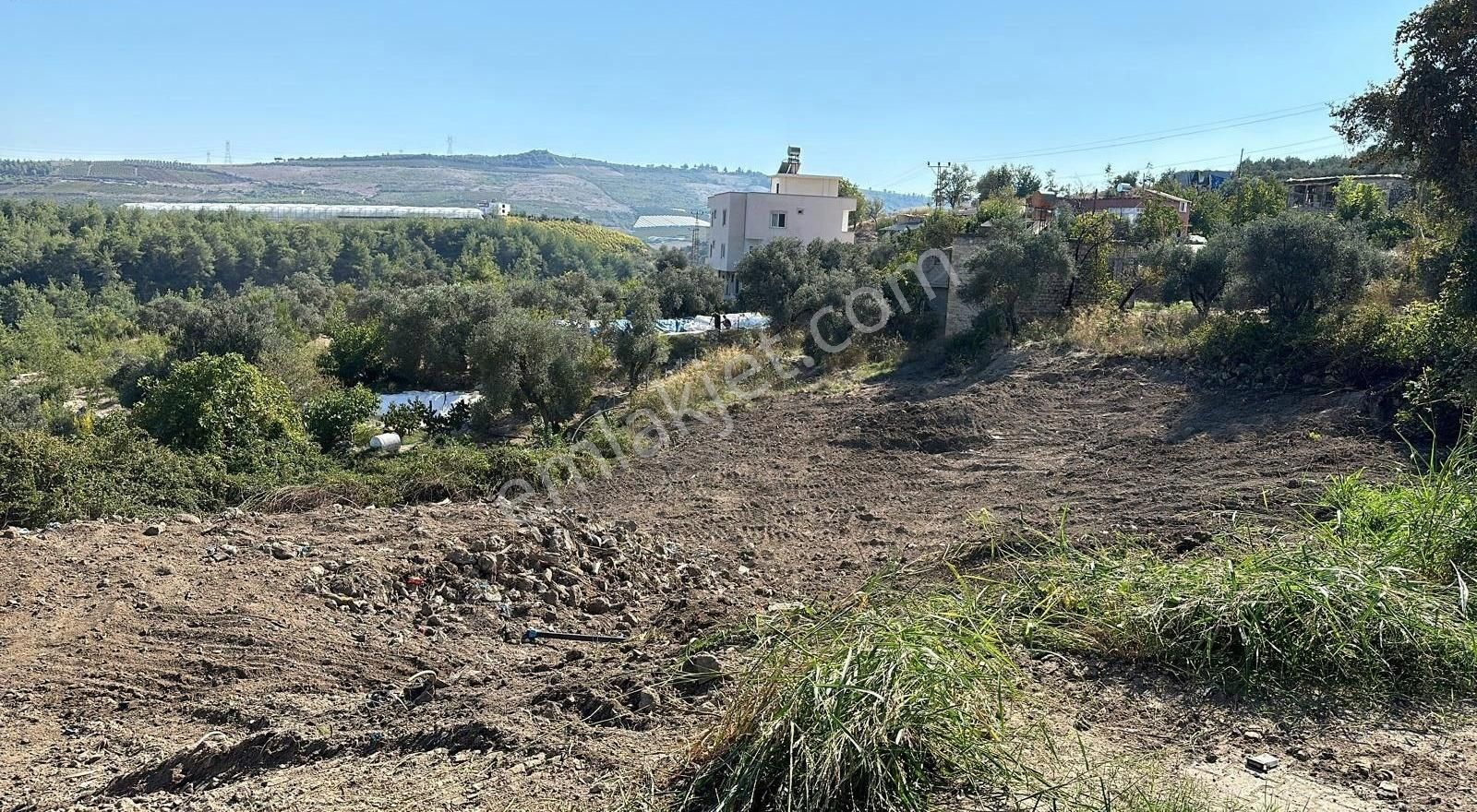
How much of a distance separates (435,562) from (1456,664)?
6319mm

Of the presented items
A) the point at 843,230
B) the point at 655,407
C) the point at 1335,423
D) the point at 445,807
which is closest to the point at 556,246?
the point at 843,230

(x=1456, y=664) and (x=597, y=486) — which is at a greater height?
(x=1456, y=664)

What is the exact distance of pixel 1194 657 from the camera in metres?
3.95

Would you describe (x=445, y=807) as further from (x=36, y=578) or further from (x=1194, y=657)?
(x=36, y=578)

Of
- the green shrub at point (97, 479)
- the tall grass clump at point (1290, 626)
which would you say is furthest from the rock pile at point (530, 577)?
the green shrub at point (97, 479)

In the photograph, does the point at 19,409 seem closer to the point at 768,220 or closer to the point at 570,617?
the point at 570,617

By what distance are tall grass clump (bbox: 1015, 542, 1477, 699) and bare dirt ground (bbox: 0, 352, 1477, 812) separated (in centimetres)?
18

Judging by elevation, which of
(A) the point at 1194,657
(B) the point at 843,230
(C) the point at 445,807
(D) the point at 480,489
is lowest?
(D) the point at 480,489

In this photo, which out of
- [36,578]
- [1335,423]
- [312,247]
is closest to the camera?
[36,578]

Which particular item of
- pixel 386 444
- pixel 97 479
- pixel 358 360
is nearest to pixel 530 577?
pixel 97 479

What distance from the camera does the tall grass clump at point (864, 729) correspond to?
2.93 m

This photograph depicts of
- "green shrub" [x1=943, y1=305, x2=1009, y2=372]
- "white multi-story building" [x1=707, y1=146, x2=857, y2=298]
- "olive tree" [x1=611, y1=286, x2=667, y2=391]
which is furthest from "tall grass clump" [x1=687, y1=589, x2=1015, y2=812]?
"white multi-story building" [x1=707, y1=146, x2=857, y2=298]

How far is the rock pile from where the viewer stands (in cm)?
689

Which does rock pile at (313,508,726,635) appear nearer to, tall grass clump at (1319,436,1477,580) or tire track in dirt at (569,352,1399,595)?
tire track in dirt at (569,352,1399,595)
